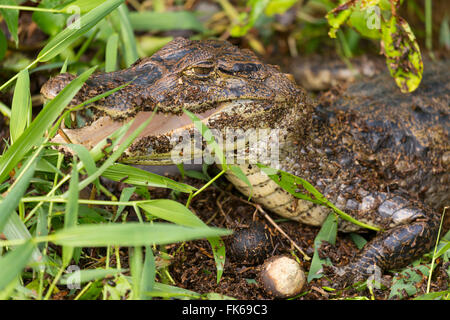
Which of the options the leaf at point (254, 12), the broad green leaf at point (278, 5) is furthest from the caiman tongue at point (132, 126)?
the broad green leaf at point (278, 5)

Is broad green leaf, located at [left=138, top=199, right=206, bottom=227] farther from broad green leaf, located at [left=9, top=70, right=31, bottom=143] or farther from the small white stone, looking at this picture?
broad green leaf, located at [left=9, top=70, right=31, bottom=143]

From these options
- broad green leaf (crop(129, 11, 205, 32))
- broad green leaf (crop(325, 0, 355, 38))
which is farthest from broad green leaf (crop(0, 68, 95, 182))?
broad green leaf (crop(129, 11, 205, 32))

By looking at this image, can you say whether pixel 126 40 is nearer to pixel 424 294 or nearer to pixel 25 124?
pixel 25 124

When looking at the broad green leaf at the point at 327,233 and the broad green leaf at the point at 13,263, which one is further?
the broad green leaf at the point at 327,233

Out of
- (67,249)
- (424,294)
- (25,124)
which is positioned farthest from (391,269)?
(25,124)

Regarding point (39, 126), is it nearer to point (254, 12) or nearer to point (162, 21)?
point (254, 12)

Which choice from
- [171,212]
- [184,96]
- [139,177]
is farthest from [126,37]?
[171,212]

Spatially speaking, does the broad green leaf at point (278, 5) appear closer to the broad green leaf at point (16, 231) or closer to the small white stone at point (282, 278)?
the small white stone at point (282, 278)
